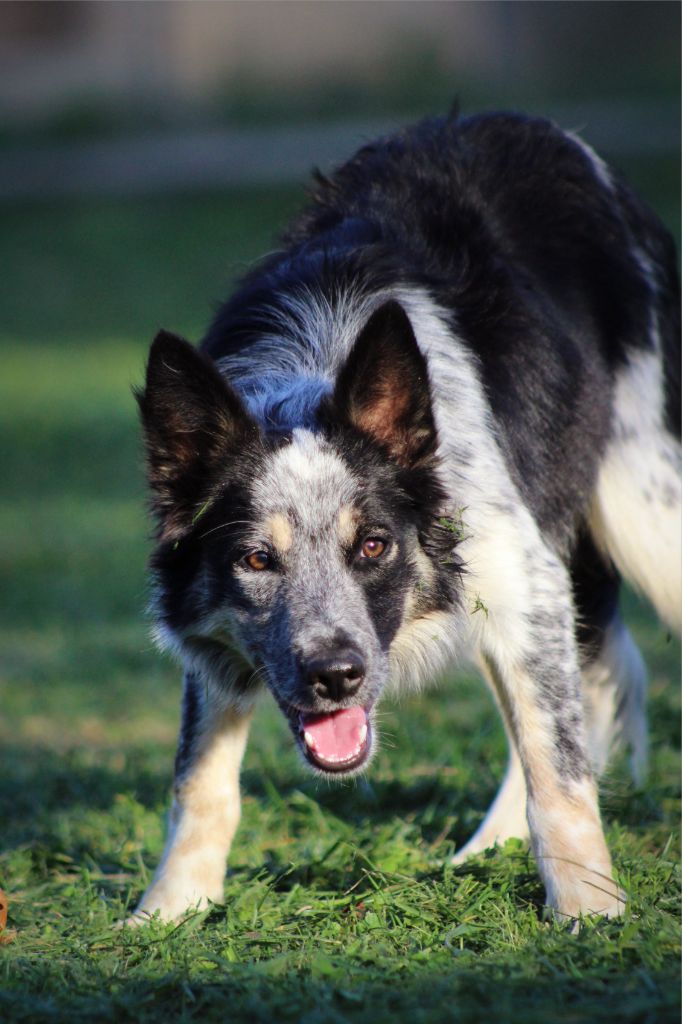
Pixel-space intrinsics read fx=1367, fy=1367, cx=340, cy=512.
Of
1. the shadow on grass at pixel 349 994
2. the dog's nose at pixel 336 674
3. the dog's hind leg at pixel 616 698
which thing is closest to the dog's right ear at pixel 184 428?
the dog's nose at pixel 336 674

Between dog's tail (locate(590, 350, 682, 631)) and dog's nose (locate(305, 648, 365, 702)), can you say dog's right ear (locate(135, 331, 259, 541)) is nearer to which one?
dog's nose (locate(305, 648, 365, 702))

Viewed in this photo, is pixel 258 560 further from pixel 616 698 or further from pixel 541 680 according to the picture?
pixel 616 698

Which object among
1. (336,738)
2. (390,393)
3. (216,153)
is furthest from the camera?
(216,153)

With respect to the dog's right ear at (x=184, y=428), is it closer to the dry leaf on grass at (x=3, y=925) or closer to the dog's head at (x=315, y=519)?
the dog's head at (x=315, y=519)

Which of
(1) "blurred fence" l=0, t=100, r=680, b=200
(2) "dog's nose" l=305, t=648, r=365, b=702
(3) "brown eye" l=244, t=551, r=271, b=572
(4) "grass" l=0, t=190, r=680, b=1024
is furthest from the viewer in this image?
(1) "blurred fence" l=0, t=100, r=680, b=200

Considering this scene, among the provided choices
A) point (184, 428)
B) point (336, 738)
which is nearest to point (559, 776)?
point (336, 738)

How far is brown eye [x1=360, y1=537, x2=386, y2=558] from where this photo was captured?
13.3ft

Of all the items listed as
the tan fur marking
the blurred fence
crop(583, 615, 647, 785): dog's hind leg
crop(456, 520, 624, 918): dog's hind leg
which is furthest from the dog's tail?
the blurred fence

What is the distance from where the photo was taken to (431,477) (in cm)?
416

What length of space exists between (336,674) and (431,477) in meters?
0.71

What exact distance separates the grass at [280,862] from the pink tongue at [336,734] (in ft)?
1.57

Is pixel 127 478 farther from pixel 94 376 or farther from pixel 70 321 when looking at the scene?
pixel 70 321

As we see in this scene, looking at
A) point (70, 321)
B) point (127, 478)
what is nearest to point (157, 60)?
Answer: point (70, 321)

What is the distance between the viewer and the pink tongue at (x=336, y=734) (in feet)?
13.0
